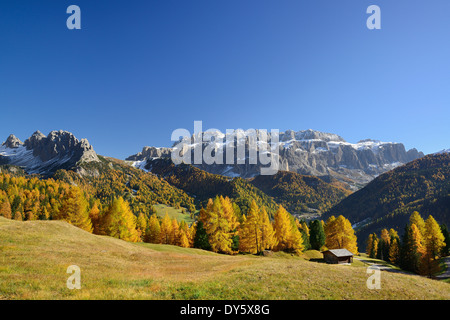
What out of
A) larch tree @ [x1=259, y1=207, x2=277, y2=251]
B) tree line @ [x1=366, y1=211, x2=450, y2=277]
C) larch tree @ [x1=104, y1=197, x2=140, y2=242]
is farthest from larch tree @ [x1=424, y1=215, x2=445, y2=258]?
larch tree @ [x1=104, y1=197, x2=140, y2=242]

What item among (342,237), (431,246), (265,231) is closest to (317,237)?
(342,237)

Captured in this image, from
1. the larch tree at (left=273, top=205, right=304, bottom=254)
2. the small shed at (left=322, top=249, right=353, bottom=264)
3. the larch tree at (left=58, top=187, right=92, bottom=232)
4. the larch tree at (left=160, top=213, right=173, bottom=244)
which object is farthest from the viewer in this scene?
the larch tree at (left=160, top=213, right=173, bottom=244)

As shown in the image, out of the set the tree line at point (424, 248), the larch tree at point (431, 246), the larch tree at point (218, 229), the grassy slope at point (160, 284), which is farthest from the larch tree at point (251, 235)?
the larch tree at point (431, 246)

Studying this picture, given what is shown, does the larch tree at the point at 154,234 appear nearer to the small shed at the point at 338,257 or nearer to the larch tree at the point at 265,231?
the larch tree at the point at 265,231

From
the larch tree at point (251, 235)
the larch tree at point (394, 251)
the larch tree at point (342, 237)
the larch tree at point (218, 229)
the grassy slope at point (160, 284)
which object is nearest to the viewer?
the grassy slope at point (160, 284)

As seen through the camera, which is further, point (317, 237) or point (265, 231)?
point (317, 237)

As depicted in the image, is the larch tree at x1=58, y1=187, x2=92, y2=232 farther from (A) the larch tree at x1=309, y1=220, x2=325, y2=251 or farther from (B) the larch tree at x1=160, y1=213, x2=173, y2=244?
(A) the larch tree at x1=309, y1=220, x2=325, y2=251

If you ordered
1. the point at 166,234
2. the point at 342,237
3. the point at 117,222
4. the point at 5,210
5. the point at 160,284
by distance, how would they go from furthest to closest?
the point at 5,210
the point at 166,234
the point at 342,237
the point at 117,222
the point at 160,284

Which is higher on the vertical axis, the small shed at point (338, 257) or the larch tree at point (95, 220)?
the larch tree at point (95, 220)

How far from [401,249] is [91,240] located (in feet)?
283

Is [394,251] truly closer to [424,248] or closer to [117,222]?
Result: [424,248]

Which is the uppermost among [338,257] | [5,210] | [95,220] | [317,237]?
[5,210]
